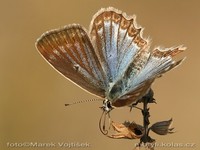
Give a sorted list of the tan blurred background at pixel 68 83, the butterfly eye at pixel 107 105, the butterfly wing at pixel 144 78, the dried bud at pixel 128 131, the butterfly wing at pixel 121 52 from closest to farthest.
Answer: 1. the dried bud at pixel 128 131
2. the butterfly wing at pixel 144 78
3. the butterfly eye at pixel 107 105
4. the butterfly wing at pixel 121 52
5. the tan blurred background at pixel 68 83

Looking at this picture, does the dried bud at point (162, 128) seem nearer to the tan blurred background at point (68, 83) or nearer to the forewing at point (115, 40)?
the forewing at point (115, 40)

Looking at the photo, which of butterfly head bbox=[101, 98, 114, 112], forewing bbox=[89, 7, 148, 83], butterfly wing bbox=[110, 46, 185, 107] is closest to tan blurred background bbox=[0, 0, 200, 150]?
forewing bbox=[89, 7, 148, 83]

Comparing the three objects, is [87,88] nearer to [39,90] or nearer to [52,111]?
[52,111]

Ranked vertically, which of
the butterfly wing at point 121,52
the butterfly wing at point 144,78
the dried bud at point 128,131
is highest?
the butterfly wing at point 121,52

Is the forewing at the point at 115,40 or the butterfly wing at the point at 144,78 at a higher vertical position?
the forewing at the point at 115,40

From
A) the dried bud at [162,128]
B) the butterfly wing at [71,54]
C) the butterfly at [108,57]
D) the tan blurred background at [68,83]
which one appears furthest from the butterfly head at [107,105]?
the tan blurred background at [68,83]

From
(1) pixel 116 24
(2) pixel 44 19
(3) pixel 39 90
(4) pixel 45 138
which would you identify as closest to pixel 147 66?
(1) pixel 116 24
